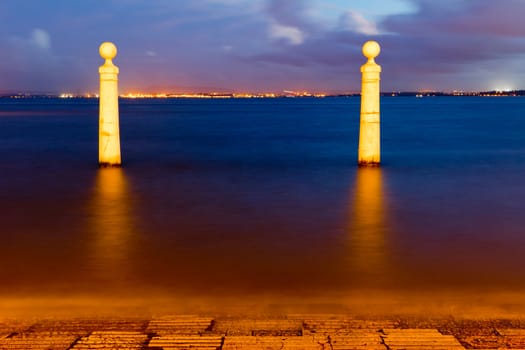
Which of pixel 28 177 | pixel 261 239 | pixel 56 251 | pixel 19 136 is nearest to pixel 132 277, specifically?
pixel 56 251

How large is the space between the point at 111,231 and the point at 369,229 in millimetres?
3346

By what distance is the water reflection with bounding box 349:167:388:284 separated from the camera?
20.4 feet

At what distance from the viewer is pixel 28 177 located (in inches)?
502

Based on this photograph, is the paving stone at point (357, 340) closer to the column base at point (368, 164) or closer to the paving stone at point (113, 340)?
the paving stone at point (113, 340)

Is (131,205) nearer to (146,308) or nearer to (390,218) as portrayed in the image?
(390,218)

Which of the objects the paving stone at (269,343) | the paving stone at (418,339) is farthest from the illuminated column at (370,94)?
the paving stone at (269,343)

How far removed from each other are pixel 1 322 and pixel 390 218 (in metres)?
5.76

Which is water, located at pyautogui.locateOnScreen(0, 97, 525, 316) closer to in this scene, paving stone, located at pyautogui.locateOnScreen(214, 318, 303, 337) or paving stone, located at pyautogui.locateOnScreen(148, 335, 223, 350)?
paving stone, located at pyautogui.locateOnScreen(214, 318, 303, 337)

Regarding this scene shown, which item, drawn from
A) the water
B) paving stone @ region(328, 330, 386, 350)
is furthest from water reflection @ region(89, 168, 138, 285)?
paving stone @ region(328, 330, 386, 350)

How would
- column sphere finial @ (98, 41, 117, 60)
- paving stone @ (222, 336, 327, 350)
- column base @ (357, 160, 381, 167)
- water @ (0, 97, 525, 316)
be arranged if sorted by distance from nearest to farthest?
paving stone @ (222, 336, 327, 350)
water @ (0, 97, 525, 316)
column sphere finial @ (98, 41, 117, 60)
column base @ (357, 160, 381, 167)

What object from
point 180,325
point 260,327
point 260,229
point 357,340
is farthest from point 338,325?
point 260,229

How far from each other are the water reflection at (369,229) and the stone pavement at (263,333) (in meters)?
1.59

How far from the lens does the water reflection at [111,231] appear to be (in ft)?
20.0

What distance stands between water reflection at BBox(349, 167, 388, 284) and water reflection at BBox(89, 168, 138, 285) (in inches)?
92.4
